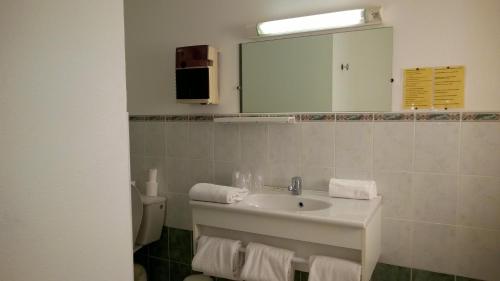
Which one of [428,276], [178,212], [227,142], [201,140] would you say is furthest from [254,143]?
[428,276]

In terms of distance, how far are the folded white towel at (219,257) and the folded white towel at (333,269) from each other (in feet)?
1.27

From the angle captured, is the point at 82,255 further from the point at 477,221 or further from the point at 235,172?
the point at 477,221

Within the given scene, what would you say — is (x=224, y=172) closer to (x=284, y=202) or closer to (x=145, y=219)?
(x=284, y=202)

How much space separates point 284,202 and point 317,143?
1.22 feet

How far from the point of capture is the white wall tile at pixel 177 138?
7.65 feet

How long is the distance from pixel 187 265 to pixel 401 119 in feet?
5.45

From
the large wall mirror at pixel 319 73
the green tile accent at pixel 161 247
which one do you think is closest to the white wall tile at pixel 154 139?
the green tile accent at pixel 161 247

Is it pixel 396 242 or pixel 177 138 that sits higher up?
pixel 177 138

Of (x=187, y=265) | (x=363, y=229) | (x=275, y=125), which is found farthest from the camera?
(x=187, y=265)

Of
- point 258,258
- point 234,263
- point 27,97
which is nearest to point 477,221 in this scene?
point 258,258

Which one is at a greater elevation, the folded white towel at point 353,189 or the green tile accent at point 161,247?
the folded white towel at point 353,189

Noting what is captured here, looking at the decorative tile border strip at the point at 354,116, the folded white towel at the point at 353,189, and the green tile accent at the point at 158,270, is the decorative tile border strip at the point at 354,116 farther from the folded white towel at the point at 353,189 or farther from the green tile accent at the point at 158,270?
the green tile accent at the point at 158,270

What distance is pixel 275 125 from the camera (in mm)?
2045

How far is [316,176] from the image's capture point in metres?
1.95
